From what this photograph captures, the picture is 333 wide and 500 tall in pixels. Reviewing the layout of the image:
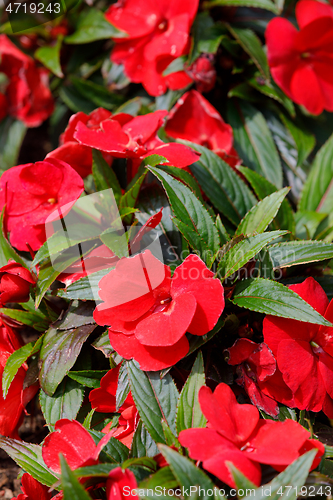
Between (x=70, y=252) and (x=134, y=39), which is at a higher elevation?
(x=134, y=39)

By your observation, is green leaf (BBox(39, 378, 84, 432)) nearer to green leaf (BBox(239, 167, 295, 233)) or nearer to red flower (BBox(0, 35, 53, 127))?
green leaf (BBox(239, 167, 295, 233))

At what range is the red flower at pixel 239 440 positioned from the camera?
71cm

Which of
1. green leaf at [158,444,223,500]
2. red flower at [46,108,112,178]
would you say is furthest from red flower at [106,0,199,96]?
green leaf at [158,444,223,500]

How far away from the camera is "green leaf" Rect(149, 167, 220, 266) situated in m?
1.00

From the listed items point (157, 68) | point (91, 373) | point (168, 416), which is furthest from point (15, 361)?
point (157, 68)

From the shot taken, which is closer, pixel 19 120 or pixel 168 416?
pixel 168 416

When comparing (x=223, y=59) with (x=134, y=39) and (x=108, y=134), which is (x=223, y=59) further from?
(x=108, y=134)

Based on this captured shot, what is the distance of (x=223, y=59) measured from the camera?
1758mm

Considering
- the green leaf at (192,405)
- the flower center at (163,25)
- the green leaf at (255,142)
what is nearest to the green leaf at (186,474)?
the green leaf at (192,405)

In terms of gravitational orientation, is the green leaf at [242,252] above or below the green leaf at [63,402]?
above

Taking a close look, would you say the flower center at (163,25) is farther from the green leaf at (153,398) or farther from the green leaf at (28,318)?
the green leaf at (153,398)

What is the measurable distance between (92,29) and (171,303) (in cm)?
147

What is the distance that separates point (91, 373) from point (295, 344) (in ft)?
1.71

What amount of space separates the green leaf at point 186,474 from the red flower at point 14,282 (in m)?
0.54
